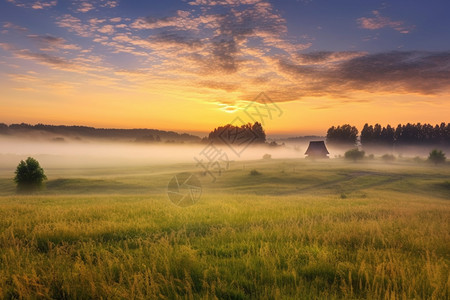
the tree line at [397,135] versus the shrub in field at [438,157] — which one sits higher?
the tree line at [397,135]

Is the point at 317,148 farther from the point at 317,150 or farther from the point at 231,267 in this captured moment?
the point at 231,267

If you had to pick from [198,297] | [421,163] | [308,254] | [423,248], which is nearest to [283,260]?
[308,254]

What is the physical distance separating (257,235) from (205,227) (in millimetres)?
2501

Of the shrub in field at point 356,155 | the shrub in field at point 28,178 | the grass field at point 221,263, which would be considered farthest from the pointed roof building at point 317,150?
the grass field at point 221,263

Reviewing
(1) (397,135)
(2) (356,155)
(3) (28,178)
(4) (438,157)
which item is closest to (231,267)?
(3) (28,178)

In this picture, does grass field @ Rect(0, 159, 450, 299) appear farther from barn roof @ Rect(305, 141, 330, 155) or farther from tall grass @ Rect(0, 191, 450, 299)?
barn roof @ Rect(305, 141, 330, 155)

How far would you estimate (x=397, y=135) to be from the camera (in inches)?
5822

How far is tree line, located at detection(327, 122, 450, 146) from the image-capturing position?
143625 millimetres

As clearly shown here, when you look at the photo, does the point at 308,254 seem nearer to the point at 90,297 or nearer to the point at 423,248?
the point at 423,248

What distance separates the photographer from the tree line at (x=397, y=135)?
471ft

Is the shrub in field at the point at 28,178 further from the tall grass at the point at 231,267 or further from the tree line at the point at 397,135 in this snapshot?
the tree line at the point at 397,135

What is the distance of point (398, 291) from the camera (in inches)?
160

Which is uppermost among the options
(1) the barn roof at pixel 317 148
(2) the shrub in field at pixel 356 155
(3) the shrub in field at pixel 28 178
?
(1) the barn roof at pixel 317 148

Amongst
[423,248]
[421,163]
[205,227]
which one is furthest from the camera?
[421,163]
